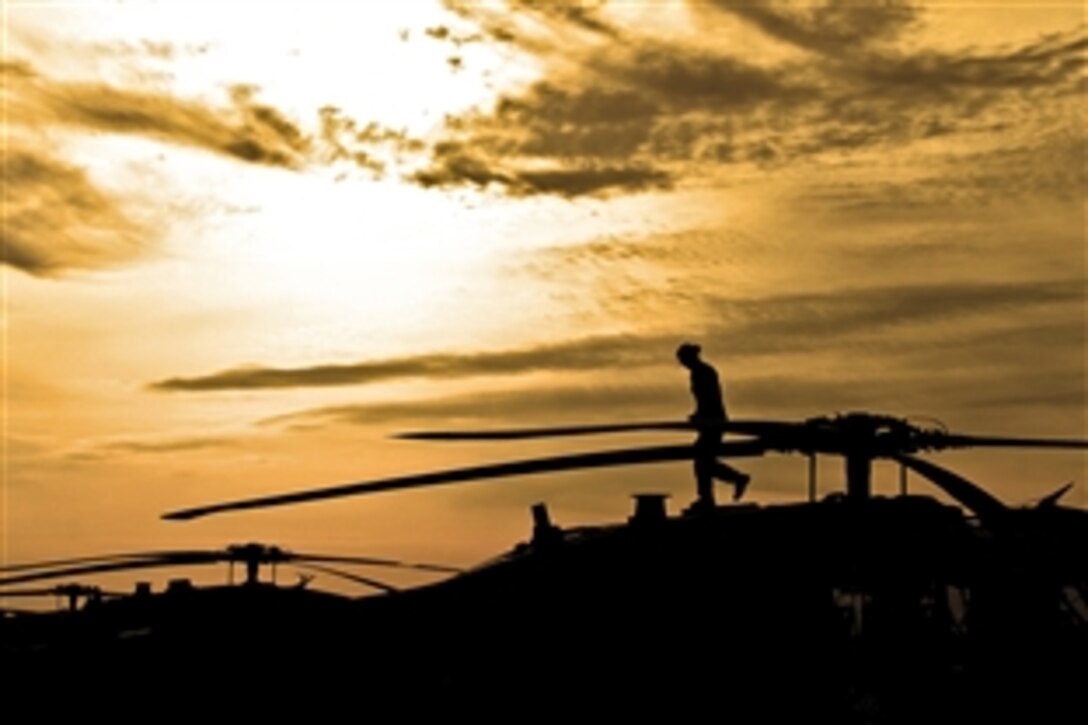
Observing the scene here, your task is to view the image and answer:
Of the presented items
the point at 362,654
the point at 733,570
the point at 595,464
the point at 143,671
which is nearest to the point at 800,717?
the point at 733,570

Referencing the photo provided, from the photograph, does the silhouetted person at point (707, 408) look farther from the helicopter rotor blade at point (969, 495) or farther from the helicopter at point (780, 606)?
the helicopter rotor blade at point (969, 495)

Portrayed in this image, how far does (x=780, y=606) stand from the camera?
14414 mm

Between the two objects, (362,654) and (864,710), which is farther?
(362,654)

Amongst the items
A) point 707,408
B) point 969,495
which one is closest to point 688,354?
point 707,408

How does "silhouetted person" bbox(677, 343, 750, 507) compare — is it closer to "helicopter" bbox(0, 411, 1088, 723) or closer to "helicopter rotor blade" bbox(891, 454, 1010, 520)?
"helicopter" bbox(0, 411, 1088, 723)

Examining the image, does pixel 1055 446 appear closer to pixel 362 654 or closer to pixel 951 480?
pixel 951 480

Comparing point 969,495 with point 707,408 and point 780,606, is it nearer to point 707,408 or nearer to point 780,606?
point 780,606

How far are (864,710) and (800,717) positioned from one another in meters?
0.66

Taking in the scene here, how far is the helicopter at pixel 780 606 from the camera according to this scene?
1361cm

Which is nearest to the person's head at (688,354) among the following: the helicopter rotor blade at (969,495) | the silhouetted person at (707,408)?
the silhouetted person at (707,408)

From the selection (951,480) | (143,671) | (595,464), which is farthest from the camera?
(143,671)

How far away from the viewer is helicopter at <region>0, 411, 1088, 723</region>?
13.6 m

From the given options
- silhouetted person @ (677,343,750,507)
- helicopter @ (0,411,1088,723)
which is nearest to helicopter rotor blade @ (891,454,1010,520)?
helicopter @ (0,411,1088,723)

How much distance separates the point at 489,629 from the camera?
15000mm
